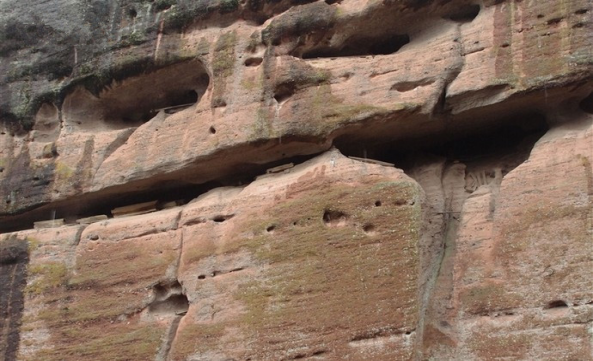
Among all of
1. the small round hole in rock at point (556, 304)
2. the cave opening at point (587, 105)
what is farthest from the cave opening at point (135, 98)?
the small round hole in rock at point (556, 304)

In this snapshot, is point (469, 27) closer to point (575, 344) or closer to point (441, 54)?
point (441, 54)

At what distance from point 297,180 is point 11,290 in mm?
3264

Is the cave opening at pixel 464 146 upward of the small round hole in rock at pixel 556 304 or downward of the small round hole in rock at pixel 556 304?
upward

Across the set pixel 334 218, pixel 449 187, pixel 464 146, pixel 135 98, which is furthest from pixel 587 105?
pixel 135 98

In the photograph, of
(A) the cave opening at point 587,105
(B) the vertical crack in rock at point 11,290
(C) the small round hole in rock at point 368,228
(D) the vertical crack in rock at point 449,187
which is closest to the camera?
(D) the vertical crack in rock at point 449,187

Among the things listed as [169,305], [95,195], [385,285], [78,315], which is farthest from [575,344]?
[95,195]

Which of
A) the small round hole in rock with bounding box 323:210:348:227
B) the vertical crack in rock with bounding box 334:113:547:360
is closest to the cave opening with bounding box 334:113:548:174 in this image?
the vertical crack in rock with bounding box 334:113:547:360

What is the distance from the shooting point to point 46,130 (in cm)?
968

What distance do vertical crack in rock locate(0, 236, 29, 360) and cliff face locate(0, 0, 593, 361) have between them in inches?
0.9

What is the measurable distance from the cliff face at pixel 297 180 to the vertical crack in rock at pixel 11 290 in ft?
0.07

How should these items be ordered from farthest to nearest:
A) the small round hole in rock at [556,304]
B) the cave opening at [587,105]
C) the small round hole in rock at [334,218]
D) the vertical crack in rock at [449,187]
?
the cave opening at [587,105]
the small round hole in rock at [334,218]
the vertical crack in rock at [449,187]
the small round hole in rock at [556,304]

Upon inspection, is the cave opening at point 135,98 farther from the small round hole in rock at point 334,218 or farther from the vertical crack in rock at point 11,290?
the small round hole in rock at point 334,218

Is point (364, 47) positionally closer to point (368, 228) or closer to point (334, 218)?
point (334, 218)

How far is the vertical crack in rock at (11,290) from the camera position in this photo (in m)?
8.27
